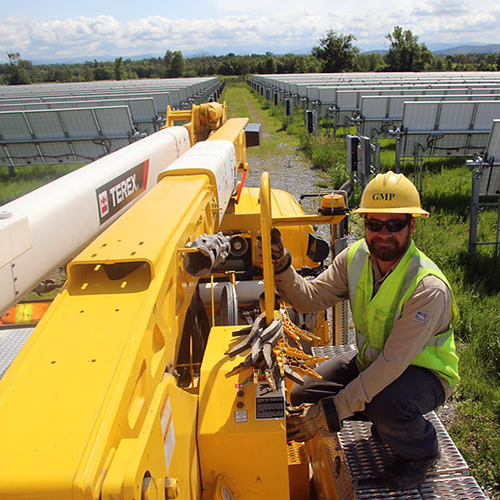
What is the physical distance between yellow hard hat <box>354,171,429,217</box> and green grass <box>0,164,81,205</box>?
1228 centimetres

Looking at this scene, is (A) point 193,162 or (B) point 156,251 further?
(A) point 193,162

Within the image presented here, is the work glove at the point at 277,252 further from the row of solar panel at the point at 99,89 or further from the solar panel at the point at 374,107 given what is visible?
the row of solar panel at the point at 99,89

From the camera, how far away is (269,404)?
2.23 m

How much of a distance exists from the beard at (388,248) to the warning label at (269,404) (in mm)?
976

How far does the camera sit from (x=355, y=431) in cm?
311

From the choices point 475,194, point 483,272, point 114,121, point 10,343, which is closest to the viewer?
point 10,343

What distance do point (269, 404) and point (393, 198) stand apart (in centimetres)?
127

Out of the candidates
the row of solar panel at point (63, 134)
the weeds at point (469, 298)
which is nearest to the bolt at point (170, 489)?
the weeds at point (469, 298)

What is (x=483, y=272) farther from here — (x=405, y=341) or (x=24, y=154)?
(x=24, y=154)

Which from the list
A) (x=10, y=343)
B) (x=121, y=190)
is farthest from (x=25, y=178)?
(x=121, y=190)

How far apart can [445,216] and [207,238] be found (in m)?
8.33

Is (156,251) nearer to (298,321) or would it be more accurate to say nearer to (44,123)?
(298,321)

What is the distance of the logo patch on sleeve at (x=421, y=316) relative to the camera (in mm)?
2492

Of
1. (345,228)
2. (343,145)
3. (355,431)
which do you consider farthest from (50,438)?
(343,145)
